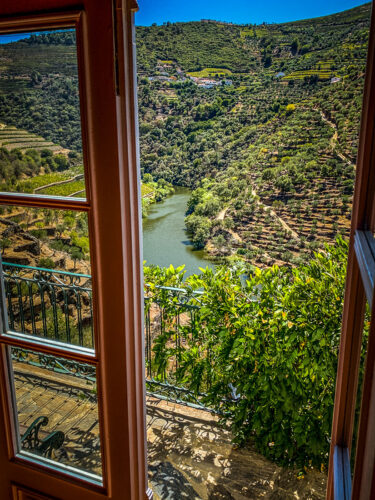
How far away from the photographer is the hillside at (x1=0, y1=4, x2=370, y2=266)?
977 centimetres

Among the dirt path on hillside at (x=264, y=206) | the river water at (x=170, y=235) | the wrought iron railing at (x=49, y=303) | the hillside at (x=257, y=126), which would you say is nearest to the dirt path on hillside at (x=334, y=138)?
the hillside at (x=257, y=126)

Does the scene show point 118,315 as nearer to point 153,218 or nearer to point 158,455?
point 158,455

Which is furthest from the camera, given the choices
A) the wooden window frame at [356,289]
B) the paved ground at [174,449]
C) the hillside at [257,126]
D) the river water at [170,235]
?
the hillside at [257,126]

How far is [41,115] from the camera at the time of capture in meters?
0.70

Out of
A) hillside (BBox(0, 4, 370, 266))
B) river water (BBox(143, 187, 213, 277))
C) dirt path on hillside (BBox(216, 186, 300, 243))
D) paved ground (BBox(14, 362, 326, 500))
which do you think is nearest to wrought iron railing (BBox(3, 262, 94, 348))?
paved ground (BBox(14, 362, 326, 500))

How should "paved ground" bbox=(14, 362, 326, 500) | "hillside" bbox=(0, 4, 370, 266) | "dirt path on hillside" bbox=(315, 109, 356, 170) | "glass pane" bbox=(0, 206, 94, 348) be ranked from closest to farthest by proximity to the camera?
"glass pane" bbox=(0, 206, 94, 348), "paved ground" bbox=(14, 362, 326, 500), "hillside" bbox=(0, 4, 370, 266), "dirt path on hillside" bbox=(315, 109, 356, 170)

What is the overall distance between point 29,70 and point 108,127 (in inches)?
7.4

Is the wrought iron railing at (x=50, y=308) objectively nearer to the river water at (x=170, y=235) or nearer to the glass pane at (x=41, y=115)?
the glass pane at (x=41, y=115)

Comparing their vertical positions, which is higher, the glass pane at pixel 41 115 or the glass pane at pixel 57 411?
the glass pane at pixel 41 115

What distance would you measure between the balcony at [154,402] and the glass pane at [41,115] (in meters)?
0.18

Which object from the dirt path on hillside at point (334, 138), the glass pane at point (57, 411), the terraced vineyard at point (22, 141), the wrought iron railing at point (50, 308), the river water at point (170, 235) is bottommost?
the river water at point (170, 235)

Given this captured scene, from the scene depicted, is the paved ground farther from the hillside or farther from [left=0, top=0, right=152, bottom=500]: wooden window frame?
the hillside

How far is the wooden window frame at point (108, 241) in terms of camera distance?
628 mm

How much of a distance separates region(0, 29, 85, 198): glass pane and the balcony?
0.18 metres
